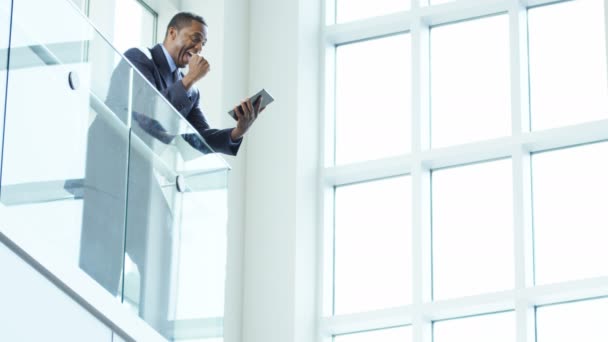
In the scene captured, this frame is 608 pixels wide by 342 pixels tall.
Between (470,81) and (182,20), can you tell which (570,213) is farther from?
(182,20)

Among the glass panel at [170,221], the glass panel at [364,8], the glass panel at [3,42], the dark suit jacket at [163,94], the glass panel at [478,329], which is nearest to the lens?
the glass panel at [3,42]

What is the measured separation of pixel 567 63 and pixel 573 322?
224 cm

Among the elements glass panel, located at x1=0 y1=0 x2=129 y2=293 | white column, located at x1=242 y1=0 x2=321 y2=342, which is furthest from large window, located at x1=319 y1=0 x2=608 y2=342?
glass panel, located at x1=0 y1=0 x2=129 y2=293

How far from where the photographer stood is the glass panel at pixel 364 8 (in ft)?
44.2

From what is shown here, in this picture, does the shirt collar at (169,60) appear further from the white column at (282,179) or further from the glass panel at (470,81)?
the glass panel at (470,81)

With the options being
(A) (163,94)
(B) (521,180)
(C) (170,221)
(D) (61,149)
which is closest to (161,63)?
(A) (163,94)

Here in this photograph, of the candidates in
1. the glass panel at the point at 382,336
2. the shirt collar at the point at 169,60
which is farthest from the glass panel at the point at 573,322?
the shirt collar at the point at 169,60

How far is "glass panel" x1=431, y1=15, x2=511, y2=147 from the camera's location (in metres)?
12.8

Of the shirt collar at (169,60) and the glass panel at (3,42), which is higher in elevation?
the shirt collar at (169,60)

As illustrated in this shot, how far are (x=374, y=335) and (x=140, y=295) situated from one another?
5909 mm

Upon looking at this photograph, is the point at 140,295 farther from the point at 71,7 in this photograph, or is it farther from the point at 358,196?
the point at 358,196

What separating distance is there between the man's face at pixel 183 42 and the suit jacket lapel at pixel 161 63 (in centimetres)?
22

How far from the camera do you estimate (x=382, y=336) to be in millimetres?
12617

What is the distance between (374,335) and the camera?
41.5 feet
